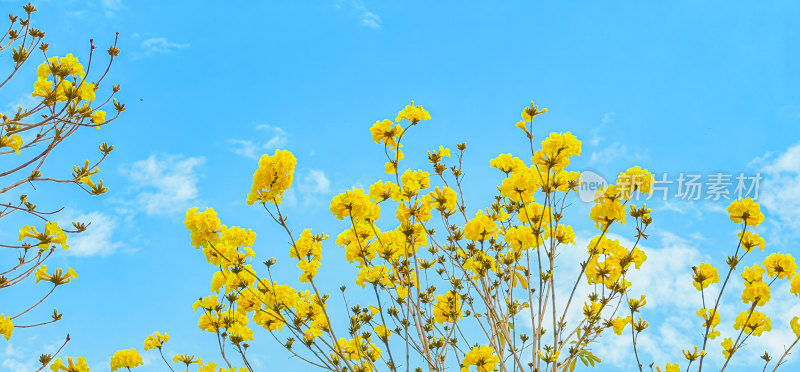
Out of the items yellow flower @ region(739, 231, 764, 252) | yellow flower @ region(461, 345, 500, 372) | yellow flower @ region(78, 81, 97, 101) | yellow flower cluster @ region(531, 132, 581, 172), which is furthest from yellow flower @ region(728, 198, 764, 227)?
yellow flower @ region(78, 81, 97, 101)

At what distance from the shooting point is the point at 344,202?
334 centimetres

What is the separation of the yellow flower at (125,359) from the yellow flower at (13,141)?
1.88m

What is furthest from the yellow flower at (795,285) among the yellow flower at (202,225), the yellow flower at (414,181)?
the yellow flower at (202,225)

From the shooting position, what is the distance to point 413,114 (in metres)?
3.93

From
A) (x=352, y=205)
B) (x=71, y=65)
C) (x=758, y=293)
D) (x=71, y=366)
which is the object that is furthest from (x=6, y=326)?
(x=758, y=293)

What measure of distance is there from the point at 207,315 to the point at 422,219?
1.86 metres

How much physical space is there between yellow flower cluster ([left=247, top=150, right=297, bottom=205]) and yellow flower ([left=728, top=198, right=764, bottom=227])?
3.13 metres

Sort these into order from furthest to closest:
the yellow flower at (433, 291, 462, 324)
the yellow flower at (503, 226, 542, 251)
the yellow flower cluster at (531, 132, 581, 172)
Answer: the yellow flower at (433, 291, 462, 324), the yellow flower at (503, 226, 542, 251), the yellow flower cluster at (531, 132, 581, 172)

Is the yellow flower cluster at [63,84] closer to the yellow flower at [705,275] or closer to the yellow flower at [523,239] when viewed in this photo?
the yellow flower at [523,239]

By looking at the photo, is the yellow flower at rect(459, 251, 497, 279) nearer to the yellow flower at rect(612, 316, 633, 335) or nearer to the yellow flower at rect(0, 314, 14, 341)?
the yellow flower at rect(612, 316, 633, 335)

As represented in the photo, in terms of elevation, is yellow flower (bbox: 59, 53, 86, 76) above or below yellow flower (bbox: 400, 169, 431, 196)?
above

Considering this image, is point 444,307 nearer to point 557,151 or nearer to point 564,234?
point 564,234

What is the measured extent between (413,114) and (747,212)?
248cm

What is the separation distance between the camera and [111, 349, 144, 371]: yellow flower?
4.23 metres
